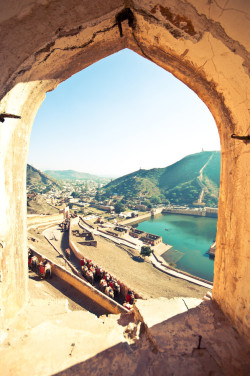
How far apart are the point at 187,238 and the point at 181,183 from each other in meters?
62.6

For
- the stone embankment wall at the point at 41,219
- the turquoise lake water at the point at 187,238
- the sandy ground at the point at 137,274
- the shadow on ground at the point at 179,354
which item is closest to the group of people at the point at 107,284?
the sandy ground at the point at 137,274

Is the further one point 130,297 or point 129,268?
point 129,268

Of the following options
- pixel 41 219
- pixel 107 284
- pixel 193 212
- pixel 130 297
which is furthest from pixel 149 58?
pixel 193 212

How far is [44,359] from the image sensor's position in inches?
73.4

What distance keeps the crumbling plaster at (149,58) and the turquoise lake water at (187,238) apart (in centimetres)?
2588

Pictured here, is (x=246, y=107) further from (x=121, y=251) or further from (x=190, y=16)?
(x=121, y=251)

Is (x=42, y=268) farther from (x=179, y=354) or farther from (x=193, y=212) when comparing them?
(x=193, y=212)

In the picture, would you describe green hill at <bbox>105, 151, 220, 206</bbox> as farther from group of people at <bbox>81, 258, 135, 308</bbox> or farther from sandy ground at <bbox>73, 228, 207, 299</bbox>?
group of people at <bbox>81, 258, 135, 308</bbox>

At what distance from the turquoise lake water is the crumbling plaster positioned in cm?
2588

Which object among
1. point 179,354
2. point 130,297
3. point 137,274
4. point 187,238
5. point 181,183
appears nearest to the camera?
point 179,354

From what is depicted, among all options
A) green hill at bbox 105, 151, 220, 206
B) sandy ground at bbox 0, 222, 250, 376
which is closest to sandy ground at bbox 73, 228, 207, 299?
sandy ground at bbox 0, 222, 250, 376

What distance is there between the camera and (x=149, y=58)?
2.23m

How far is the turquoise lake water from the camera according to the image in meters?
27.3

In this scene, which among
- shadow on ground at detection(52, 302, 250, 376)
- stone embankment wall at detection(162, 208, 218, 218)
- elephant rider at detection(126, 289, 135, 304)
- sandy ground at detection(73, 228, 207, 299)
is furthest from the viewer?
stone embankment wall at detection(162, 208, 218, 218)
